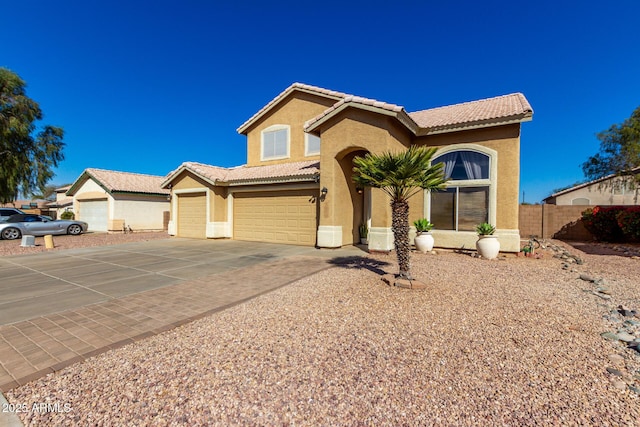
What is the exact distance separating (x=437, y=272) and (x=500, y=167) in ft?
17.9

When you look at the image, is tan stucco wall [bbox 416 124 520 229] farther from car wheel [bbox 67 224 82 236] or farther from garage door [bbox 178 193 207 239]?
car wheel [bbox 67 224 82 236]

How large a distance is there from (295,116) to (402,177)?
11.8 m

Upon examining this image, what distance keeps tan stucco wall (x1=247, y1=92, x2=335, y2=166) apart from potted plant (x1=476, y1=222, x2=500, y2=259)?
355 inches

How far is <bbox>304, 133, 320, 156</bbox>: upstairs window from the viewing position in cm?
1528

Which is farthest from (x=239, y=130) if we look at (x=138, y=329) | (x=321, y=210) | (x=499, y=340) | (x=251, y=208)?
(x=499, y=340)

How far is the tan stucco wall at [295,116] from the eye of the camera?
15.5m

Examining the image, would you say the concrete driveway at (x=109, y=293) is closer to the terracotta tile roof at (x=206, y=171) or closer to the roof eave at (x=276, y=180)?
the roof eave at (x=276, y=180)

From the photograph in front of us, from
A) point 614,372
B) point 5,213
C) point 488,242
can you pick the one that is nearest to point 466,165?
point 488,242

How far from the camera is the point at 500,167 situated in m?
10.1

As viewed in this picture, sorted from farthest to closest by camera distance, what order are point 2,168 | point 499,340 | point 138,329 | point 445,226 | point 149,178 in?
point 149,178 < point 2,168 < point 445,226 < point 138,329 < point 499,340

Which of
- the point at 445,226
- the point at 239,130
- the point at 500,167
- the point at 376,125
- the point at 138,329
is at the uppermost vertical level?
the point at 239,130

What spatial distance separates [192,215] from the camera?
17.0m

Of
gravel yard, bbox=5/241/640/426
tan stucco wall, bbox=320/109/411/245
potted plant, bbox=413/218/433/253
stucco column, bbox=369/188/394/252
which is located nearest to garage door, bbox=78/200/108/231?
tan stucco wall, bbox=320/109/411/245

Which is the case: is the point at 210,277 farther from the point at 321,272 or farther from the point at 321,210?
the point at 321,210
